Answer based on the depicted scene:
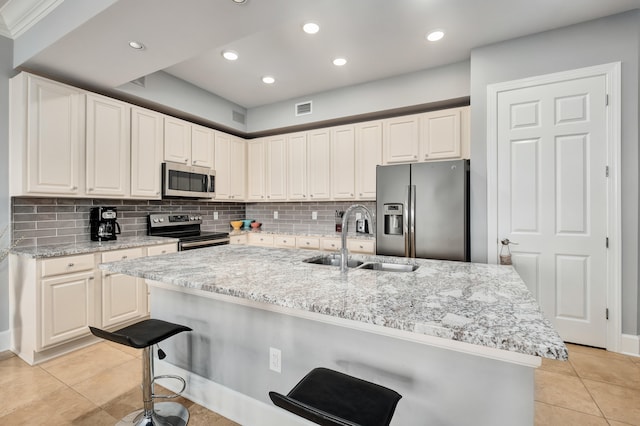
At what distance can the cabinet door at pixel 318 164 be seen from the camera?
4.18 metres

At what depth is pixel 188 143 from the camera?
153 inches

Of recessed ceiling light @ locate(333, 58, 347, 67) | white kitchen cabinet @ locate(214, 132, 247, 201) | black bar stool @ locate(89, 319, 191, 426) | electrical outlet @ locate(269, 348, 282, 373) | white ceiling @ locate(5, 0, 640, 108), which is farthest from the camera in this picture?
white kitchen cabinet @ locate(214, 132, 247, 201)

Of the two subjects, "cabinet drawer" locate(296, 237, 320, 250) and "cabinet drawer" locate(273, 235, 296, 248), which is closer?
"cabinet drawer" locate(296, 237, 320, 250)

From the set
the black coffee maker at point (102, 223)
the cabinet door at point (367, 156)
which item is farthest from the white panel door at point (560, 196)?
the black coffee maker at point (102, 223)

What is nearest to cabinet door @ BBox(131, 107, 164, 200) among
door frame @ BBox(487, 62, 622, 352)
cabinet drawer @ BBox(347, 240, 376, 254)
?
cabinet drawer @ BBox(347, 240, 376, 254)

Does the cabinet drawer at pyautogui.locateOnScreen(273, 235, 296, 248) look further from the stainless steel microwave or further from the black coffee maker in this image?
the black coffee maker

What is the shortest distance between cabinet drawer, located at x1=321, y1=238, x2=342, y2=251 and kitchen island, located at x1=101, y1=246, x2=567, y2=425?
186 cm

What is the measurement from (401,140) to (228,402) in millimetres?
3143

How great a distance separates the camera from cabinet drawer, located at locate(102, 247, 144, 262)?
9.16 feet

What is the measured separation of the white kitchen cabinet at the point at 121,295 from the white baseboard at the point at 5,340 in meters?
0.75

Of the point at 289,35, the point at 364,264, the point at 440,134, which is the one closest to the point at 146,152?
the point at 289,35

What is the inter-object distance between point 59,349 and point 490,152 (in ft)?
14.0

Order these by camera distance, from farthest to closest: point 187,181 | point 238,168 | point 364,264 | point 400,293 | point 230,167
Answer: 1. point 238,168
2. point 230,167
3. point 187,181
4. point 364,264
5. point 400,293

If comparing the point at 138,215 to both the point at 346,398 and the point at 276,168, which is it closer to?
the point at 276,168
